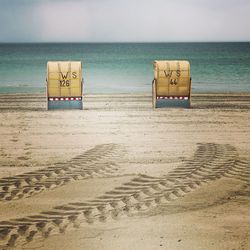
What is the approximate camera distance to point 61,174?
8719mm

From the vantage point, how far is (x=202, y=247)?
18.9 feet

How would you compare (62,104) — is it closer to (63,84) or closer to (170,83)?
(63,84)

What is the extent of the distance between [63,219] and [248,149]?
632 centimetres

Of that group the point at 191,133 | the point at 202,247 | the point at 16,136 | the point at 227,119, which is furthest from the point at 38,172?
the point at 227,119

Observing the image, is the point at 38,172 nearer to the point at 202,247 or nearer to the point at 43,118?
the point at 202,247

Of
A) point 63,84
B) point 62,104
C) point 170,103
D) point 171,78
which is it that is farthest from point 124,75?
point 63,84

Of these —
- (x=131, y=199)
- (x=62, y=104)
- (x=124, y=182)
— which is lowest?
(x=131, y=199)

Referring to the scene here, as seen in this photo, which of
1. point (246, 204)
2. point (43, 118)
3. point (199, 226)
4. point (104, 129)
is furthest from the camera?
point (43, 118)

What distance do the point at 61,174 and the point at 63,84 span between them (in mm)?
7979

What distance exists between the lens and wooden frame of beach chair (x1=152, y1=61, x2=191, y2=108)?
1647cm

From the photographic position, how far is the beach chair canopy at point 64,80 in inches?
632

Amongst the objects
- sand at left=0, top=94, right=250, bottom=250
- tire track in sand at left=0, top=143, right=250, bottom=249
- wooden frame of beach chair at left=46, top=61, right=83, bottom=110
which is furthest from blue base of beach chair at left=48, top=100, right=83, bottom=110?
tire track in sand at left=0, top=143, right=250, bottom=249

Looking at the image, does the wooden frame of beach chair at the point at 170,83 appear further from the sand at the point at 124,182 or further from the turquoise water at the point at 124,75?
the turquoise water at the point at 124,75

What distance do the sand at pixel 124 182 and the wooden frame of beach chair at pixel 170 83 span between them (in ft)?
6.26
